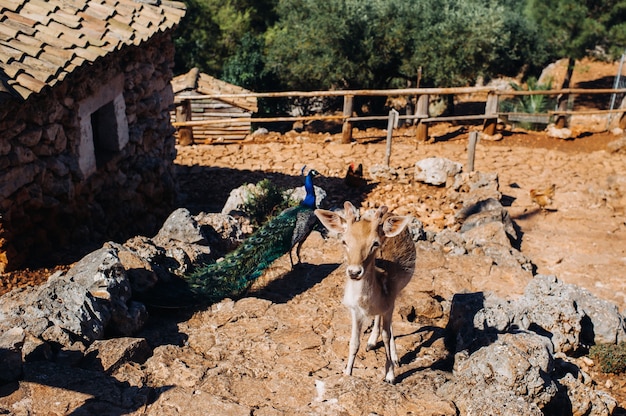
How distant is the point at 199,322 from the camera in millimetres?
6336

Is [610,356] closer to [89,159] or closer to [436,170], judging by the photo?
[436,170]

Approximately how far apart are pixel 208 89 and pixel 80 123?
783 cm

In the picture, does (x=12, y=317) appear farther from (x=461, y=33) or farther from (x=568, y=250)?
(x=461, y=33)

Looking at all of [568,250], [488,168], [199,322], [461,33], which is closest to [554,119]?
[461,33]

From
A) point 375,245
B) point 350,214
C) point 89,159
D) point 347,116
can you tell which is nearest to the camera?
point 375,245

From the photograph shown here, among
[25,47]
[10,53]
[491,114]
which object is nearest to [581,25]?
[491,114]

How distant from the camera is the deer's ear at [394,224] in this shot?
486 cm

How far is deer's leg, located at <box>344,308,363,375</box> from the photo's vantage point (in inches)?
204

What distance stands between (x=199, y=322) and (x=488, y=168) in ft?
29.2

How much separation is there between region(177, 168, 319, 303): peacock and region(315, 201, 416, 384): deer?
168cm

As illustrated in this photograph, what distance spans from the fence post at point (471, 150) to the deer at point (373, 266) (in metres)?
7.09

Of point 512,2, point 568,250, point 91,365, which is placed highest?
point 512,2

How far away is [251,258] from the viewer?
7039 millimetres

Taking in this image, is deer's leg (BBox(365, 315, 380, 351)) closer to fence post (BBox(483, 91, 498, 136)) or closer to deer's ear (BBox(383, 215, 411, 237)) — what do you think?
deer's ear (BBox(383, 215, 411, 237))
